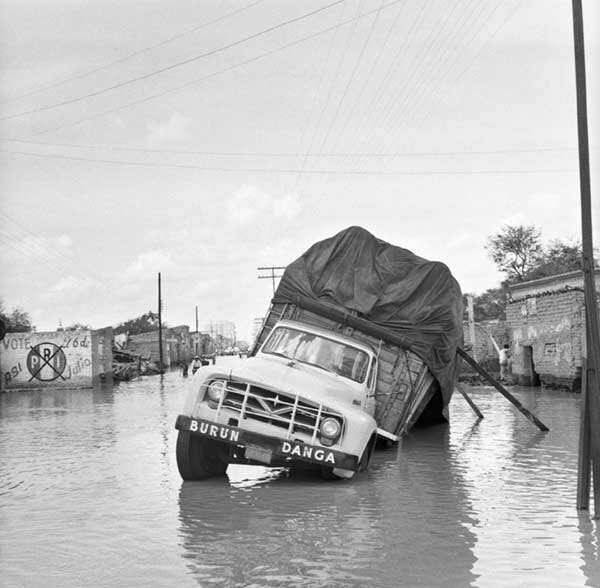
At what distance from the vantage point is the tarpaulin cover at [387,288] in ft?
41.5

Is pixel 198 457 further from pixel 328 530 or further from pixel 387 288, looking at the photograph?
pixel 387 288

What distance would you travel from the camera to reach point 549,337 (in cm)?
2667

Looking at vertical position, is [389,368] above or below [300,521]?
above

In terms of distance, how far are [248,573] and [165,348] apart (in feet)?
239

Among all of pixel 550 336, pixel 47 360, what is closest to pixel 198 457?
pixel 550 336

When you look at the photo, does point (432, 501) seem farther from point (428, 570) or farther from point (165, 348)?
point (165, 348)

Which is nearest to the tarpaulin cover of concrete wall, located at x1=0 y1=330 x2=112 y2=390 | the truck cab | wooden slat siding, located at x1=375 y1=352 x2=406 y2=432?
wooden slat siding, located at x1=375 y1=352 x2=406 y2=432

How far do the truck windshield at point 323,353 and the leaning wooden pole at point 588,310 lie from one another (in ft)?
11.4

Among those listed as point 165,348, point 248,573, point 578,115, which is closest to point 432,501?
point 248,573

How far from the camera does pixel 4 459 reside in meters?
13.0

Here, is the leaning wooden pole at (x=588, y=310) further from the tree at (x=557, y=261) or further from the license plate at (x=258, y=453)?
the tree at (x=557, y=261)

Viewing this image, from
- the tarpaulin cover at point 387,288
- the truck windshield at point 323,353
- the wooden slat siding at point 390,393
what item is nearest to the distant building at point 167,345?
the tarpaulin cover at point 387,288

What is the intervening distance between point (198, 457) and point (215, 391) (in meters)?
1.04

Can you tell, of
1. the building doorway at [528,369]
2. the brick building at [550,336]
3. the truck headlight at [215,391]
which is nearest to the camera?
the truck headlight at [215,391]
